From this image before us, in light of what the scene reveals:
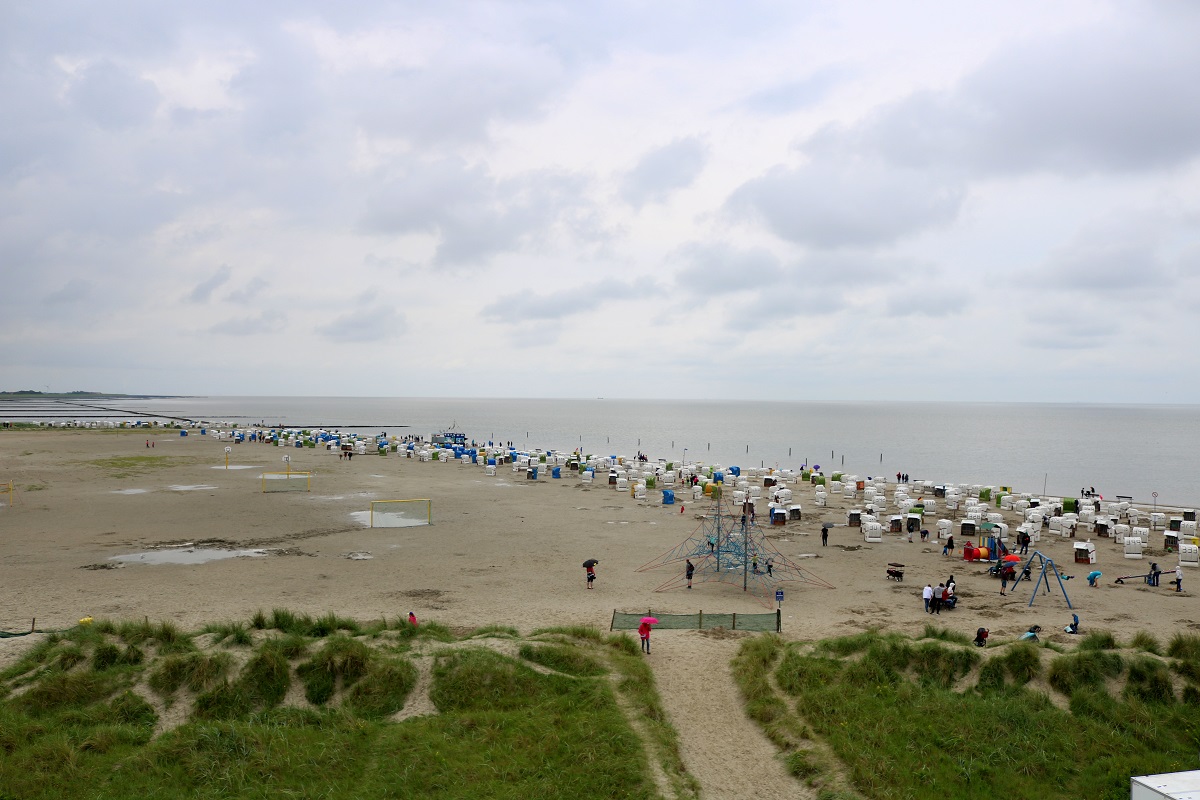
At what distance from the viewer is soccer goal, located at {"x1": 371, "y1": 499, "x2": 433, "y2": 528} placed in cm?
3684

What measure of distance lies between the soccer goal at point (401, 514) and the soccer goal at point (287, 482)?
10.2 m

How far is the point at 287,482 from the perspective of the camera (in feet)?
168

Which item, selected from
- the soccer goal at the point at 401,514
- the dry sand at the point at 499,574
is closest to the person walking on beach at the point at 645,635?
the dry sand at the point at 499,574

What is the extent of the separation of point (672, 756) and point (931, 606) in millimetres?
14498

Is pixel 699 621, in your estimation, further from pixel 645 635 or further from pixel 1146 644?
pixel 1146 644

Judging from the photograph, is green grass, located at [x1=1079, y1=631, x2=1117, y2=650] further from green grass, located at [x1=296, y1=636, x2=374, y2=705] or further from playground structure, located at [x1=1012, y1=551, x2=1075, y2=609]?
green grass, located at [x1=296, y1=636, x2=374, y2=705]

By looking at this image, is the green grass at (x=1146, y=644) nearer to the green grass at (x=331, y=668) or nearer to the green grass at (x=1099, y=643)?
the green grass at (x=1099, y=643)

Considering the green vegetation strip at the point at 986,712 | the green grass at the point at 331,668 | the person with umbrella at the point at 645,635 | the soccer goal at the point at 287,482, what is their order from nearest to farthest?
the green vegetation strip at the point at 986,712 → the green grass at the point at 331,668 → the person with umbrella at the point at 645,635 → the soccer goal at the point at 287,482

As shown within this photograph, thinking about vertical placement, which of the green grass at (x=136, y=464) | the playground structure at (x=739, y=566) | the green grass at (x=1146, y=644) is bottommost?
the playground structure at (x=739, y=566)

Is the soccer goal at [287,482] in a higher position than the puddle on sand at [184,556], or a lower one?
higher

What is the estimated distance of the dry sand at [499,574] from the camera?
19062 mm

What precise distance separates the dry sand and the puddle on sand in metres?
0.75

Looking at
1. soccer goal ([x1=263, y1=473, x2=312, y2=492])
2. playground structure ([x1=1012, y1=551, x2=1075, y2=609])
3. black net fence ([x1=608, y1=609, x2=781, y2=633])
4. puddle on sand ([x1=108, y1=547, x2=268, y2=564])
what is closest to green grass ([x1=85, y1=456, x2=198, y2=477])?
soccer goal ([x1=263, y1=473, x2=312, y2=492])

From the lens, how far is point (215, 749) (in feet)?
38.7
